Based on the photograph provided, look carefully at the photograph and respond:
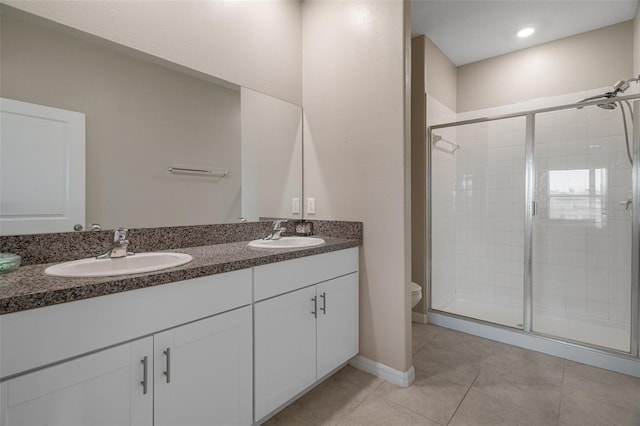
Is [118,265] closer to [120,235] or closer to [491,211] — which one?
[120,235]

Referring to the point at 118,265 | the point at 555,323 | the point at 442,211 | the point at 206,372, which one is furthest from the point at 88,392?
the point at 555,323

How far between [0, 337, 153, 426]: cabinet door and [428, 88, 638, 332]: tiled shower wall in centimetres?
252

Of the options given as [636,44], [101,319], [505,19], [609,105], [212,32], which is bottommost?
[101,319]

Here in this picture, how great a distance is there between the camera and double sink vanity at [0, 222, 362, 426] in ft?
2.68

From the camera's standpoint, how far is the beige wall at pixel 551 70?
2621 mm

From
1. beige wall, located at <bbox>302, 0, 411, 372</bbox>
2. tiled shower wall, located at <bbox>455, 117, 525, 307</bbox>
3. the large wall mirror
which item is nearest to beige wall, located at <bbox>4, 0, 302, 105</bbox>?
the large wall mirror

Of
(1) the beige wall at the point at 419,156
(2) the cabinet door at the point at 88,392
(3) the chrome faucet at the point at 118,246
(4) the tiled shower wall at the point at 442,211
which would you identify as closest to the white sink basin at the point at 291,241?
(3) the chrome faucet at the point at 118,246

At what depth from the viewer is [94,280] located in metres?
0.94

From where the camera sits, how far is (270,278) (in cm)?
142

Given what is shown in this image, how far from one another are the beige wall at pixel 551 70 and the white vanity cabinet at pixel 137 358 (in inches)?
127

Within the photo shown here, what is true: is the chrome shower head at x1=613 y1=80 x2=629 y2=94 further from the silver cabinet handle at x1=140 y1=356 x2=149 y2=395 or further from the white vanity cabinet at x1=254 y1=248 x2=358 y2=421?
the silver cabinet handle at x1=140 y1=356 x2=149 y2=395

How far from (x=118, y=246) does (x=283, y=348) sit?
87 centimetres

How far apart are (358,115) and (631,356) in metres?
2.31

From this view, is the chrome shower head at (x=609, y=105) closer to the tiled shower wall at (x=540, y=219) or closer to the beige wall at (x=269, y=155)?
the tiled shower wall at (x=540, y=219)
